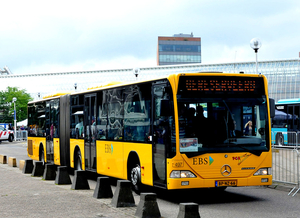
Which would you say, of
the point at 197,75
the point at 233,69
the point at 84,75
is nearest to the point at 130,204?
the point at 197,75

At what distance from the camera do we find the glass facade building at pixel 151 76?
64188 millimetres

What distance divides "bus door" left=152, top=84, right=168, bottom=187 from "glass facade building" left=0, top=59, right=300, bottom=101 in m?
38.8

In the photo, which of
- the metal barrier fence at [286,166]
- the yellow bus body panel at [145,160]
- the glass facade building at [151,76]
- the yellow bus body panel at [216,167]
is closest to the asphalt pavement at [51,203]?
the yellow bus body panel at [145,160]

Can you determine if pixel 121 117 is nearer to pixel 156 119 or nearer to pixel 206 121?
pixel 156 119

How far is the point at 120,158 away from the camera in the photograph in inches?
518

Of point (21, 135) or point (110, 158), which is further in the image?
point (21, 135)

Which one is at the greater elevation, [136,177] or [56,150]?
[56,150]

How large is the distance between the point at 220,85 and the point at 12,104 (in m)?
80.6

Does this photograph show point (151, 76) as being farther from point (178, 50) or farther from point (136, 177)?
point (178, 50)

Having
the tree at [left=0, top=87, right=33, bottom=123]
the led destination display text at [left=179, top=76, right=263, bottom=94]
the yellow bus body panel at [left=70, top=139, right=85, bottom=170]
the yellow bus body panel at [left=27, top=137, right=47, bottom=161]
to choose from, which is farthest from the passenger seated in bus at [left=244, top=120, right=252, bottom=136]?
the tree at [left=0, top=87, right=33, bottom=123]

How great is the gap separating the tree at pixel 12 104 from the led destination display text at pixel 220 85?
78.3m

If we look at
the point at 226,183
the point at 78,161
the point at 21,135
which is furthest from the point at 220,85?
the point at 21,135

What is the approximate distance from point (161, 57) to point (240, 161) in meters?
144

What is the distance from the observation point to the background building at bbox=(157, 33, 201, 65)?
154000 mm
